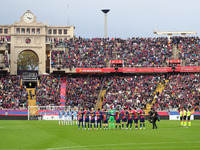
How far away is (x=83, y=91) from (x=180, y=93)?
638 inches

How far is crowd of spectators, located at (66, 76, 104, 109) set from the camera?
65438mm

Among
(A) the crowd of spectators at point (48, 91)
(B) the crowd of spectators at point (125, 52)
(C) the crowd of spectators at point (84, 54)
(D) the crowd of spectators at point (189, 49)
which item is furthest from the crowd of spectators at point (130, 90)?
(A) the crowd of spectators at point (48, 91)

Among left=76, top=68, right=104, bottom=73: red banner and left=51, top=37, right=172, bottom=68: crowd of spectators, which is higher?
left=51, top=37, right=172, bottom=68: crowd of spectators

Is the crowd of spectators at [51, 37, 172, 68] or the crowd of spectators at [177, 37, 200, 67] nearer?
the crowd of spectators at [177, 37, 200, 67]

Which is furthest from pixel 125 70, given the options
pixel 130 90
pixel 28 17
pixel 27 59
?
pixel 27 59

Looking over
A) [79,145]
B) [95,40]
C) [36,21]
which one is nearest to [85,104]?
[95,40]

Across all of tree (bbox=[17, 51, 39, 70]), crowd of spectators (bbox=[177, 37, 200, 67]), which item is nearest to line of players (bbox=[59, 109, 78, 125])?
crowd of spectators (bbox=[177, 37, 200, 67])

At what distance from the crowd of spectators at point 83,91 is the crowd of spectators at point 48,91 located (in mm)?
1838

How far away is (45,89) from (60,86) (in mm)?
3315

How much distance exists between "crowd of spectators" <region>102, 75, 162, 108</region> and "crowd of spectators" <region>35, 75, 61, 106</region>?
8283mm

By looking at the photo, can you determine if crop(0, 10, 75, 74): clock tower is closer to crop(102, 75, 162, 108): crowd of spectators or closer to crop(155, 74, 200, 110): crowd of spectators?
crop(102, 75, 162, 108): crowd of spectators

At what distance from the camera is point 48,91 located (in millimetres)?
67938

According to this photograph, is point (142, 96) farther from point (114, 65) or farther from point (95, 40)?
point (95, 40)

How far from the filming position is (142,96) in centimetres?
6556
